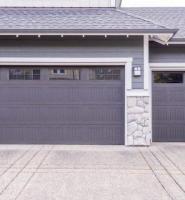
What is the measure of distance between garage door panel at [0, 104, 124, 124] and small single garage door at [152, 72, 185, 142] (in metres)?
1.46

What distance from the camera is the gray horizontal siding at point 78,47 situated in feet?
32.9

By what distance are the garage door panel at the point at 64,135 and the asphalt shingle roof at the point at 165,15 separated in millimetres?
3997

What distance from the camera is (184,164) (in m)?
Answer: 7.57

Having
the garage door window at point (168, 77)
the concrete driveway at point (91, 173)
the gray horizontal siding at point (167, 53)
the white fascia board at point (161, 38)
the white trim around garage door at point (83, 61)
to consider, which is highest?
the white fascia board at point (161, 38)

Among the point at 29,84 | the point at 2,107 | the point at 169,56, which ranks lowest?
the point at 2,107

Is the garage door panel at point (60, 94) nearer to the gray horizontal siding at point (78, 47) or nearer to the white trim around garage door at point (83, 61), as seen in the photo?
the white trim around garage door at point (83, 61)

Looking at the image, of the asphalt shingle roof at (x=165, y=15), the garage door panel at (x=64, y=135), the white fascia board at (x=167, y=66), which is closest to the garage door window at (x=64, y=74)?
the garage door panel at (x=64, y=135)

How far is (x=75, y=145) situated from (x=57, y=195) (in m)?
4.78

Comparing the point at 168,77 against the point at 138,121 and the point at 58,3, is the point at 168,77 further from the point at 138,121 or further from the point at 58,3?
the point at 58,3

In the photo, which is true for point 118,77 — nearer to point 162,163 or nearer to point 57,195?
point 162,163

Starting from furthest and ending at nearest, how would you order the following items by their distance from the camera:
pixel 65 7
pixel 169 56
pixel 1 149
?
pixel 65 7 → pixel 169 56 → pixel 1 149

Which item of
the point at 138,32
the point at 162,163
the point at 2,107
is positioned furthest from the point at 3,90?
the point at 162,163

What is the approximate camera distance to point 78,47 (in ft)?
33.0

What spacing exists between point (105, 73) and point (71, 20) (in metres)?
1.90
